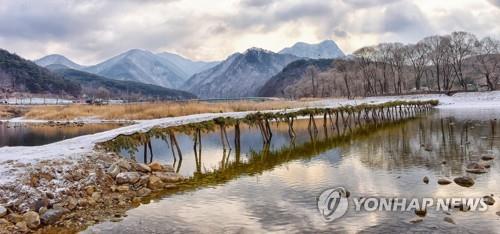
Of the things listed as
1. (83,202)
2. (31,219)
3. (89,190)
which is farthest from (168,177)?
(31,219)

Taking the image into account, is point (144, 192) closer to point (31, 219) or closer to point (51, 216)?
point (51, 216)

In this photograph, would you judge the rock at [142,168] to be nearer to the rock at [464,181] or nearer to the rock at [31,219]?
the rock at [31,219]

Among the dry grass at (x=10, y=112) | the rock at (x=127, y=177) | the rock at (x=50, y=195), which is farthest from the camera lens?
the dry grass at (x=10, y=112)

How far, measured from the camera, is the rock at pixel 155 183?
54.1 ft

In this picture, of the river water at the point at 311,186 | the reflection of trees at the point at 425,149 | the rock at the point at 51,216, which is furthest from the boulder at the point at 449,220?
the rock at the point at 51,216

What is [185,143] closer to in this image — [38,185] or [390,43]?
[38,185]

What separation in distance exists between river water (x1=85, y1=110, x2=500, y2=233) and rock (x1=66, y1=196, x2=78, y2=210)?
5.98 ft

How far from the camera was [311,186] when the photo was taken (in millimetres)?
15609

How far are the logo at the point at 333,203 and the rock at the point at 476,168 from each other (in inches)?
223

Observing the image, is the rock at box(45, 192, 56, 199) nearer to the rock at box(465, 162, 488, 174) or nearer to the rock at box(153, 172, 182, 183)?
the rock at box(153, 172, 182, 183)

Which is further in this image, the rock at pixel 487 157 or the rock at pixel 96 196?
the rock at pixel 487 157

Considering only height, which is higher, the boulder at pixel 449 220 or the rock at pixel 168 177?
the rock at pixel 168 177

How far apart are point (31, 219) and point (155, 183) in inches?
215

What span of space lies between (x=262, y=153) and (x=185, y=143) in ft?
32.2
